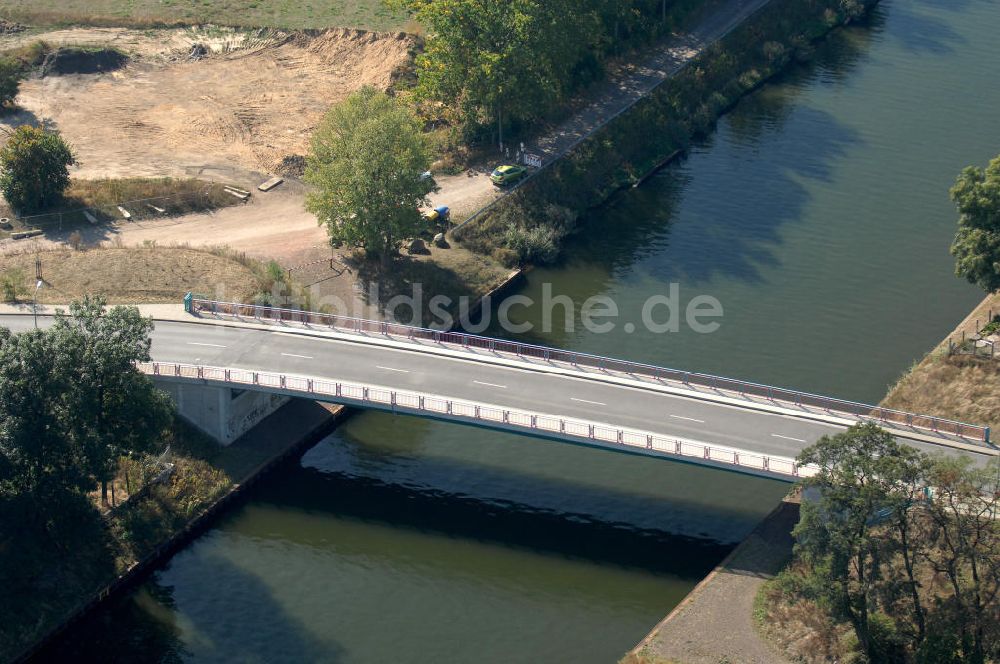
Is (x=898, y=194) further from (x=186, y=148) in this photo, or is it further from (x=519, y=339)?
(x=186, y=148)

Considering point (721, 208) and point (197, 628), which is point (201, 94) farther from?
point (197, 628)

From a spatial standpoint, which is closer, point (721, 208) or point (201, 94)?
point (721, 208)

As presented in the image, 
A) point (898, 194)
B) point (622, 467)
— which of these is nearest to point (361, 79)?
point (898, 194)

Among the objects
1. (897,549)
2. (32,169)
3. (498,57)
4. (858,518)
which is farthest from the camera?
(498,57)

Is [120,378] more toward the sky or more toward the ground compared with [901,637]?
more toward the sky

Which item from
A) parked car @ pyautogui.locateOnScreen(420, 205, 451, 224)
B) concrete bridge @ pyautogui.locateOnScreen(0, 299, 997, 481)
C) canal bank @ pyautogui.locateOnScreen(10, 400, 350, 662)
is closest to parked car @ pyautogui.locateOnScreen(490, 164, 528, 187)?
parked car @ pyautogui.locateOnScreen(420, 205, 451, 224)

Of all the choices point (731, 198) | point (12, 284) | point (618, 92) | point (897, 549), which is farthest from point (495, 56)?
point (897, 549)

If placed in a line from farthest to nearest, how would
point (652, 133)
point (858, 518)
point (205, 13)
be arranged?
point (205, 13)
point (652, 133)
point (858, 518)
